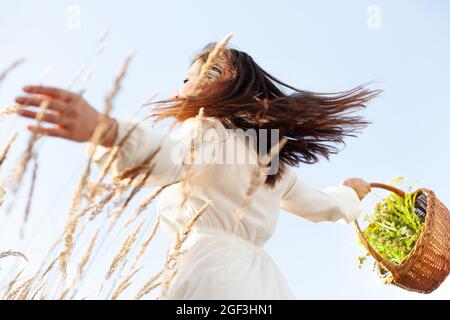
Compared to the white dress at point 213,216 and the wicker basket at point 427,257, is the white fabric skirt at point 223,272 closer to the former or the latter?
the white dress at point 213,216

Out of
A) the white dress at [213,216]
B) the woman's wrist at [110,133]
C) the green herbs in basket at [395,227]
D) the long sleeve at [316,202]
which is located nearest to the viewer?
the woman's wrist at [110,133]

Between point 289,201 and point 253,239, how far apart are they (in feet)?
1.48

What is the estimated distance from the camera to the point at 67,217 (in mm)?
1260

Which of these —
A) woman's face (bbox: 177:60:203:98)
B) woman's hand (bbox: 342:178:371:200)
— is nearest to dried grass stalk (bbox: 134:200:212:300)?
woman's face (bbox: 177:60:203:98)

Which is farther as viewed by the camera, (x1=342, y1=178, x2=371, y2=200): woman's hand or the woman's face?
(x1=342, y1=178, x2=371, y2=200): woman's hand

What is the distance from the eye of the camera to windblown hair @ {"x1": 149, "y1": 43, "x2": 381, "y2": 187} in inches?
64.9

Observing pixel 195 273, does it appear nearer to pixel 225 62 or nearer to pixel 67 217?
pixel 67 217

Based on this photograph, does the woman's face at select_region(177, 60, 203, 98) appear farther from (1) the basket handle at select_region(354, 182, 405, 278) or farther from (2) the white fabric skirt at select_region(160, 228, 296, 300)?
(1) the basket handle at select_region(354, 182, 405, 278)

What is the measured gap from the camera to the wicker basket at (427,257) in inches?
99.5

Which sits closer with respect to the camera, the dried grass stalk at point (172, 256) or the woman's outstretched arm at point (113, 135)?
the woman's outstretched arm at point (113, 135)

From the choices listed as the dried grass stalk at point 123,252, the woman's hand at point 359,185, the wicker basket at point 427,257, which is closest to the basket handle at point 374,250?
the wicker basket at point 427,257

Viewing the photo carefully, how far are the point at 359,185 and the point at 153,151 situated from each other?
1.35 meters

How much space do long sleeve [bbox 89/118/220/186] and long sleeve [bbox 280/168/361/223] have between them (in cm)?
65

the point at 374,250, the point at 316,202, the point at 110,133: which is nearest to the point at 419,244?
the point at 374,250
